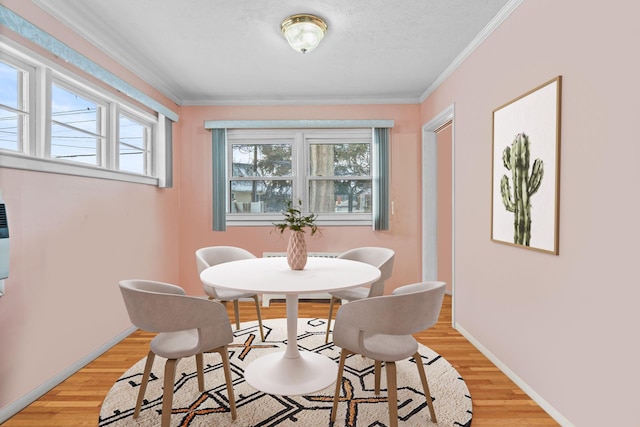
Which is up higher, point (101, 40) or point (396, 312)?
point (101, 40)

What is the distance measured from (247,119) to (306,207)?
1315 millimetres

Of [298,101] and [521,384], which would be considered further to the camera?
[298,101]

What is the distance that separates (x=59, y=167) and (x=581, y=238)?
3116 millimetres

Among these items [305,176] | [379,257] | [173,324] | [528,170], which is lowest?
[173,324]

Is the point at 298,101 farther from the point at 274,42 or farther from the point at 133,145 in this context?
the point at 133,145

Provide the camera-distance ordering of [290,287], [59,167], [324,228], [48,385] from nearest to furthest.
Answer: [290,287] → [48,385] → [59,167] → [324,228]

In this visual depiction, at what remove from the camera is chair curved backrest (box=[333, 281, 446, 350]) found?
1685 millimetres

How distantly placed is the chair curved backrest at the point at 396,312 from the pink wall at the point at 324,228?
264 cm

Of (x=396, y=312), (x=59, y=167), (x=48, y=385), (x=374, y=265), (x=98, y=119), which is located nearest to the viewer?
(x=396, y=312)

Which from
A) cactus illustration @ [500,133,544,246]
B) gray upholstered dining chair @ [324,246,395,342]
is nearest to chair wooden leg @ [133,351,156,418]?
gray upholstered dining chair @ [324,246,395,342]

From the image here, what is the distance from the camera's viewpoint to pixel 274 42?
2910 mm

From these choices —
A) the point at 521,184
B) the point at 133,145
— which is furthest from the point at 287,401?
the point at 133,145

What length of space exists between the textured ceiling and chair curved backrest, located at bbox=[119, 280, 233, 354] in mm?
1903

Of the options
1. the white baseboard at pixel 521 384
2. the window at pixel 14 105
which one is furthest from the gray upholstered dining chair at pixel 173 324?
the white baseboard at pixel 521 384
